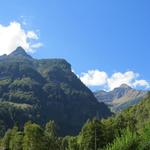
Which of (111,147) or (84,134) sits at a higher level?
(84,134)

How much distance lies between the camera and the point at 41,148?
13588 cm

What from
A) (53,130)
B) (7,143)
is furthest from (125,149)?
(53,130)

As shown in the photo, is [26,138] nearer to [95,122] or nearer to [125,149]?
[95,122]

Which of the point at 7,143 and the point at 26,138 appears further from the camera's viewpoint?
the point at 7,143

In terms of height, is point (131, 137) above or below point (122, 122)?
below

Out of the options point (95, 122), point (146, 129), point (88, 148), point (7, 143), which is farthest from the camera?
point (7, 143)

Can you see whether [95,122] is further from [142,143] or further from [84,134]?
[142,143]

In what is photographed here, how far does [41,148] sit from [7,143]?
86.2 feet

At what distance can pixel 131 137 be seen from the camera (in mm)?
13031

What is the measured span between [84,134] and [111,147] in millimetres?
125621

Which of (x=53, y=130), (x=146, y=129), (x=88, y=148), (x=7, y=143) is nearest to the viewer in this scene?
(x=146, y=129)

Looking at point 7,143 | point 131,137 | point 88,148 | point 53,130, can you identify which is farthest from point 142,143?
point 53,130

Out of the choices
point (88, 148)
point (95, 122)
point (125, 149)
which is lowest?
point (125, 149)

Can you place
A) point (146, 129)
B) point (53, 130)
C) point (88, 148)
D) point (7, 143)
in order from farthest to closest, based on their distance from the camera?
point (53, 130) < point (7, 143) < point (88, 148) < point (146, 129)
